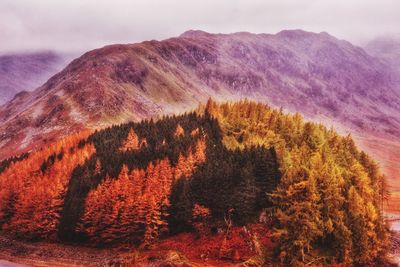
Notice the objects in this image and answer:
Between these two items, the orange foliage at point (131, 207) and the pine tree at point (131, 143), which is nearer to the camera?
the orange foliage at point (131, 207)

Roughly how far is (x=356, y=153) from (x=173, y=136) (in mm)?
51889

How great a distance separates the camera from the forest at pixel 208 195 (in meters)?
75.9

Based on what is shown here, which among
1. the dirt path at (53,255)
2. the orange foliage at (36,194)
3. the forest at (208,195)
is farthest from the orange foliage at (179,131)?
the dirt path at (53,255)

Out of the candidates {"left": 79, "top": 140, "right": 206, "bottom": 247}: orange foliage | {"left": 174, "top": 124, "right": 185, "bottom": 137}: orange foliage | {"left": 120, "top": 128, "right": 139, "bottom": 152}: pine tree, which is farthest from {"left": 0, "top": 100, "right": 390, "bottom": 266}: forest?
{"left": 174, "top": 124, "right": 185, "bottom": 137}: orange foliage

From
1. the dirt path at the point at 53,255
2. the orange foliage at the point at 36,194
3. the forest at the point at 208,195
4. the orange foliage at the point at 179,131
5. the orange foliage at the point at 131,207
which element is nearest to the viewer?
the forest at the point at 208,195

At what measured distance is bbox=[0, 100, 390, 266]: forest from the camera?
75.9 m

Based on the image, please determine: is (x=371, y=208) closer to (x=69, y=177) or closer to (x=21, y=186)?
(x=69, y=177)

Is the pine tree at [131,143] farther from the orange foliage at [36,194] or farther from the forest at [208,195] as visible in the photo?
the orange foliage at [36,194]

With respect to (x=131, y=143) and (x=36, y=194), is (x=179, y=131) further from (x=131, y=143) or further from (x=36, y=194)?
(x=36, y=194)

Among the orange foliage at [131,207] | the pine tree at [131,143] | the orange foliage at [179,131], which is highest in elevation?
the orange foliage at [179,131]

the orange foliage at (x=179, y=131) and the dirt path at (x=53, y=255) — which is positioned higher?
the orange foliage at (x=179, y=131)

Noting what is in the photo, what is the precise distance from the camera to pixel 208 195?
282 feet

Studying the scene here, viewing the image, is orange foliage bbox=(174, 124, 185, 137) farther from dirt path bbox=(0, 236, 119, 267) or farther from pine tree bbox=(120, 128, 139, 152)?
dirt path bbox=(0, 236, 119, 267)

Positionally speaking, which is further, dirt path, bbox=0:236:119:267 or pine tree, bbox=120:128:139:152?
pine tree, bbox=120:128:139:152
